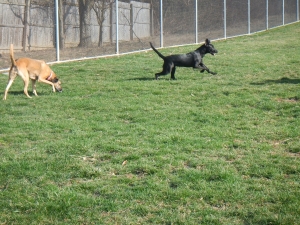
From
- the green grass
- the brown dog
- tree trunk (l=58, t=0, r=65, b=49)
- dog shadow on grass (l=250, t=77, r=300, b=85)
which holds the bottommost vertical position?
the green grass

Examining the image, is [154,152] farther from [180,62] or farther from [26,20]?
[26,20]

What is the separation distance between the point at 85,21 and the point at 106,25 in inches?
33.8

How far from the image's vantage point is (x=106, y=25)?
17484 mm

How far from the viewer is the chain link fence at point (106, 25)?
14.9 metres

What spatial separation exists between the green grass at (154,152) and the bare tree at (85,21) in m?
4.94

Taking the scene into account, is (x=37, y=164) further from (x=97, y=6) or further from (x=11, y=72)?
(x=97, y=6)

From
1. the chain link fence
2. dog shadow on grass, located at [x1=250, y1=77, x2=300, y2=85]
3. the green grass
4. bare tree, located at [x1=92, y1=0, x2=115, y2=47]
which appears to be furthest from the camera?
bare tree, located at [x1=92, y1=0, x2=115, y2=47]

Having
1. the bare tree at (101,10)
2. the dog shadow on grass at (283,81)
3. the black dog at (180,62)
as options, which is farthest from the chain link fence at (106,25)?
the dog shadow on grass at (283,81)

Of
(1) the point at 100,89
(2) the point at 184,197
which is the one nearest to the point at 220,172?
(2) the point at 184,197

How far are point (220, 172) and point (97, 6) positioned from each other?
12434 millimetres

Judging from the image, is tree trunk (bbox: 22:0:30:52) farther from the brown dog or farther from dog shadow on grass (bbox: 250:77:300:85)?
dog shadow on grass (bbox: 250:77:300:85)

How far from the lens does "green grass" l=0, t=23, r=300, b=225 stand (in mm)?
4898

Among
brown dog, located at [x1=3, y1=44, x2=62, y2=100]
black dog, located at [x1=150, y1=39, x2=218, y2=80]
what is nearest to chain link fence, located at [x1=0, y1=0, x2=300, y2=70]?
brown dog, located at [x1=3, y1=44, x2=62, y2=100]

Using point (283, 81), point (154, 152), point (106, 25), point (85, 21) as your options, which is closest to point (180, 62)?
point (283, 81)
